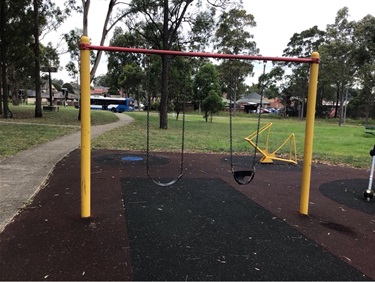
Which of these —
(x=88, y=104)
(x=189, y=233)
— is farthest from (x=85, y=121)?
(x=189, y=233)

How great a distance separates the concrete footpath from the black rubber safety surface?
1.45 m

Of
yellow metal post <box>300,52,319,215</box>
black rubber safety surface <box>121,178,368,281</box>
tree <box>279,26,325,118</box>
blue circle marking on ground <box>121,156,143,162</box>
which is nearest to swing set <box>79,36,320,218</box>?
yellow metal post <box>300,52,319,215</box>

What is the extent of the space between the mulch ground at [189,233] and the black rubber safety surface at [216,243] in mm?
10

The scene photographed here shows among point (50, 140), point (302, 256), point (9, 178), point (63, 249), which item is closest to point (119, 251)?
point (63, 249)

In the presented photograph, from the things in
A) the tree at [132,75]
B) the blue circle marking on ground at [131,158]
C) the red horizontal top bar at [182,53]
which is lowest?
the blue circle marking on ground at [131,158]

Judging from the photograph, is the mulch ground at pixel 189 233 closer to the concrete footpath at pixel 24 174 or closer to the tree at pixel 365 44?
the concrete footpath at pixel 24 174

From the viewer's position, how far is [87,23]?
2053 centimetres

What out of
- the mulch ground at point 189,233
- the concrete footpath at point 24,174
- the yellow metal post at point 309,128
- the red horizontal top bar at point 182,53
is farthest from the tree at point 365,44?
the red horizontal top bar at point 182,53

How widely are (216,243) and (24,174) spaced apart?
4362mm

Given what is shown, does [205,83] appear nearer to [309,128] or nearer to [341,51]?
[341,51]

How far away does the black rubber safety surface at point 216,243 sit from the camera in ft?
9.41

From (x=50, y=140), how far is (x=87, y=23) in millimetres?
11741

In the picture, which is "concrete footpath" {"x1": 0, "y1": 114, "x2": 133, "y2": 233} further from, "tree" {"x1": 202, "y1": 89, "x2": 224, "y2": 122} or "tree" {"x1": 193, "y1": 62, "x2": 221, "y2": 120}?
"tree" {"x1": 193, "y1": 62, "x2": 221, "y2": 120}

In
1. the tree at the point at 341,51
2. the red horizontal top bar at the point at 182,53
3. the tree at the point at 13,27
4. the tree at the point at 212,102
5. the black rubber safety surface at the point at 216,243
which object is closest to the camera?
the black rubber safety surface at the point at 216,243
